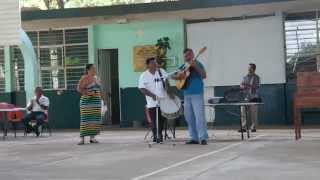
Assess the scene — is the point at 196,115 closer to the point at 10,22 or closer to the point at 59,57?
A: the point at 10,22

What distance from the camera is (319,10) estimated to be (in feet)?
66.1

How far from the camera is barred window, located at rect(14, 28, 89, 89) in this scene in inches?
894

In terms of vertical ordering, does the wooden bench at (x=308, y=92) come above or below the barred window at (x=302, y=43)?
below

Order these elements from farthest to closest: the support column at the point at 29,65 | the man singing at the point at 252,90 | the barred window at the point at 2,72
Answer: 1. the barred window at the point at 2,72
2. the support column at the point at 29,65
3. the man singing at the point at 252,90

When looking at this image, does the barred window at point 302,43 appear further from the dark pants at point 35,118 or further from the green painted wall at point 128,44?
the dark pants at point 35,118

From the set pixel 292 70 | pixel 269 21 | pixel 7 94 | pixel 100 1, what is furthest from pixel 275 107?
pixel 100 1

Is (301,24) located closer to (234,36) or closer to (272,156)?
(234,36)

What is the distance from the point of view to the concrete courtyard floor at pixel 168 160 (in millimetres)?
9445

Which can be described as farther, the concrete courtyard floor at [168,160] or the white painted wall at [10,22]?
the white painted wall at [10,22]

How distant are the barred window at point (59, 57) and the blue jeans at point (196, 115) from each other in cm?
927

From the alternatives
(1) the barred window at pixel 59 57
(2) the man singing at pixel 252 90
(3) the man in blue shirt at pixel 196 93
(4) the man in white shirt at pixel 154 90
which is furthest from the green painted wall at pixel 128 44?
(3) the man in blue shirt at pixel 196 93

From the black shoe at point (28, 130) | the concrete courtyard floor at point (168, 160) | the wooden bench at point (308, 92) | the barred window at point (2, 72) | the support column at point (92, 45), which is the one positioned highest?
the support column at point (92, 45)

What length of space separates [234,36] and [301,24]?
1932 millimetres

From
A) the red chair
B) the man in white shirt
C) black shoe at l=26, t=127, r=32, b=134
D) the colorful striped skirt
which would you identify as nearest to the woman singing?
the colorful striped skirt
